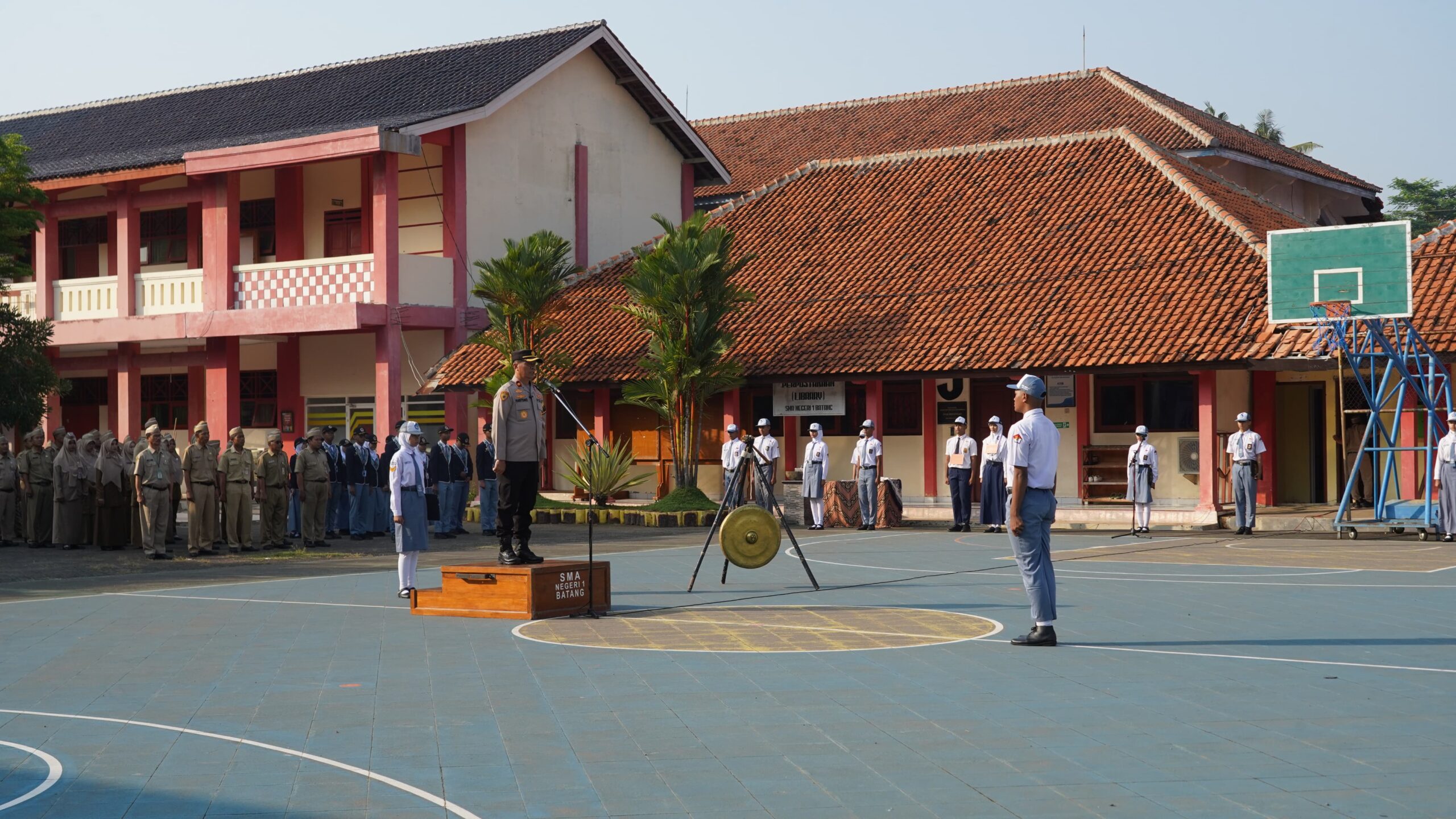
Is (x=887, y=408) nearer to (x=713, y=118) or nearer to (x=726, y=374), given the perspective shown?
(x=726, y=374)

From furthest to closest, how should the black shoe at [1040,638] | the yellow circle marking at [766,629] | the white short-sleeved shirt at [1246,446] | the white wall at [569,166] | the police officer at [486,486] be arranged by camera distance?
the white wall at [569,166], the police officer at [486,486], the white short-sleeved shirt at [1246,446], the yellow circle marking at [766,629], the black shoe at [1040,638]

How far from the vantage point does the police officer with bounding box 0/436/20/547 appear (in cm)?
2641

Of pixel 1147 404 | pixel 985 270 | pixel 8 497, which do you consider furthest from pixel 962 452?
pixel 8 497

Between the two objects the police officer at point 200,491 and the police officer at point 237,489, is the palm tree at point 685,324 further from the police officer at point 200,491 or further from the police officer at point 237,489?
the police officer at point 200,491

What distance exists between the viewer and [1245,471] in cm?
2469

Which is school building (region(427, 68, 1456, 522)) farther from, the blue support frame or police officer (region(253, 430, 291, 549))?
police officer (region(253, 430, 291, 549))

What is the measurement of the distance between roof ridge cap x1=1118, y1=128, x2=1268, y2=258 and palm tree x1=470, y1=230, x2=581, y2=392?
37.7ft

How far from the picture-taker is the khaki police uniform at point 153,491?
2181cm

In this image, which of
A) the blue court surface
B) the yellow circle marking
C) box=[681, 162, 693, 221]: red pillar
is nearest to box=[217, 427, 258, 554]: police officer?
the blue court surface

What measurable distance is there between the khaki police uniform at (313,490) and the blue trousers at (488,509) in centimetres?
311

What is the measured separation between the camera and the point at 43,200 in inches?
1235

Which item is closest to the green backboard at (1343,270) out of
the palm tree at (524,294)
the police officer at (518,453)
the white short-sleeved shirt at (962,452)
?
the white short-sleeved shirt at (962,452)

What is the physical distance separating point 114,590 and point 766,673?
370 inches

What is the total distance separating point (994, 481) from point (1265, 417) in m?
5.49
